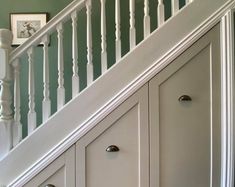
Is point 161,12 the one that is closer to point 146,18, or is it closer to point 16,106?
point 146,18

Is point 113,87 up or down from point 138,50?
down

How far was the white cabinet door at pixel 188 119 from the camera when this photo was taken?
195cm

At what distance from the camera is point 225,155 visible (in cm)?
193

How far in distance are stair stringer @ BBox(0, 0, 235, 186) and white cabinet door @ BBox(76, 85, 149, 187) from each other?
0.21 feet

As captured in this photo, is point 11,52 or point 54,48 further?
point 54,48

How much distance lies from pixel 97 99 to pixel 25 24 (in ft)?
4.84

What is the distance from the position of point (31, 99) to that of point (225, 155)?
1.39 m

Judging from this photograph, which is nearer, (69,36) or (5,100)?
(5,100)

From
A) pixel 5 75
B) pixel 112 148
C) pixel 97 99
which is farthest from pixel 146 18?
pixel 5 75

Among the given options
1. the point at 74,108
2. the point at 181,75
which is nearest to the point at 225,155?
the point at 181,75

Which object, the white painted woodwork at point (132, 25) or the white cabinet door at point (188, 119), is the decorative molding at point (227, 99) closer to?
the white cabinet door at point (188, 119)

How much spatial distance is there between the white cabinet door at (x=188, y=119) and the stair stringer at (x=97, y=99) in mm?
79

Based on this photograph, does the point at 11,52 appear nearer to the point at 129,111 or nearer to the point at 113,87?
the point at 113,87

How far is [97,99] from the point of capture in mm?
1970
